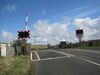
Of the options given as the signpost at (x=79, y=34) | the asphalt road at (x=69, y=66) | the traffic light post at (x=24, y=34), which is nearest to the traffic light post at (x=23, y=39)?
the traffic light post at (x=24, y=34)

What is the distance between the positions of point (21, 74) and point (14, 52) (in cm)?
2847

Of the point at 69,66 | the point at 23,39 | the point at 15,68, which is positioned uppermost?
the point at 23,39

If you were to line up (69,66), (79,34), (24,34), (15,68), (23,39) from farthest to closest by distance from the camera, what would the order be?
(79,34) < (23,39) < (24,34) < (15,68) < (69,66)

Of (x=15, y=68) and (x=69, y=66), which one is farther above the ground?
(x=69, y=66)

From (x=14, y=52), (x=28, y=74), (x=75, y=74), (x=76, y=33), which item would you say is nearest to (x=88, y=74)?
(x=75, y=74)

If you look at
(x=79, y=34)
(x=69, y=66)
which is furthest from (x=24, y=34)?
(x=79, y=34)

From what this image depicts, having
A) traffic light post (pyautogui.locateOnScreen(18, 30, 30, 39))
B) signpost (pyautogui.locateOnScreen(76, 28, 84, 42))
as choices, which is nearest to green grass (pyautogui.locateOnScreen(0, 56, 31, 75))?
traffic light post (pyautogui.locateOnScreen(18, 30, 30, 39))

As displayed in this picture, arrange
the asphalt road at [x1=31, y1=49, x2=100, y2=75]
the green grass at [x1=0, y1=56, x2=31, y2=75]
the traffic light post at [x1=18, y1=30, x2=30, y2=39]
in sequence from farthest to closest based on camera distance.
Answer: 1. the traffic light post at [x1=18, y1=30, x2=30, y2=39]
2. the green grass at [x1=0, y1=56, x2=31, y2=75]
3. the asphalt road at [x1=31, y1=49, x2=100, y2=75]

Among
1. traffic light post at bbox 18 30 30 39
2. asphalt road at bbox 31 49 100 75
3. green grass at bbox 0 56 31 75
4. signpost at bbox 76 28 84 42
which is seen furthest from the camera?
signpost at bbox 76 28 84 42

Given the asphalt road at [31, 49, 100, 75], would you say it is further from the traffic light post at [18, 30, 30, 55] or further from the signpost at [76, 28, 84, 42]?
the signpost at [76, 28, 84, 42]

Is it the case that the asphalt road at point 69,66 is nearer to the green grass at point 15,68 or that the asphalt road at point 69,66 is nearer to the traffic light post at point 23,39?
the green grass at point 15,68

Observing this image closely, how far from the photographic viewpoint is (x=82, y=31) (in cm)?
8831

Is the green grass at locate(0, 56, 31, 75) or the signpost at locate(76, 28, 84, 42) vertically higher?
the signpost at locate(76, 28, 84, 42)

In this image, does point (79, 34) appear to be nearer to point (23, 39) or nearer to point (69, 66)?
point (23, 39)
